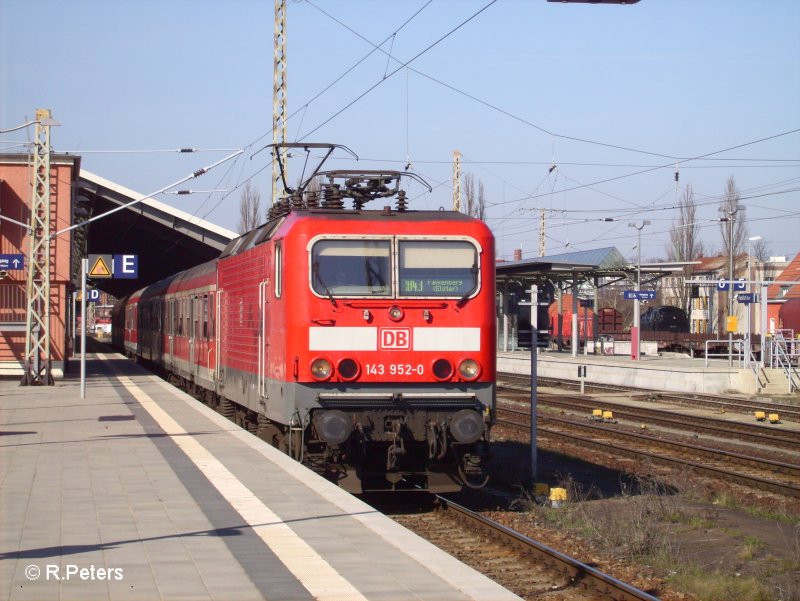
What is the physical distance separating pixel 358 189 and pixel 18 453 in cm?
546

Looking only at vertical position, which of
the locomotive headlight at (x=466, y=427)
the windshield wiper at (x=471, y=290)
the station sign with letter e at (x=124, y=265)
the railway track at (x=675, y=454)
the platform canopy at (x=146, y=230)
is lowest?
the railway track at (x=675, y=454)

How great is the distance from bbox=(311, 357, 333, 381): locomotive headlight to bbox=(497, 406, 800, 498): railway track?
6426 millimetres

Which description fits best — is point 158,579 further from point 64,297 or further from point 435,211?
point 64,297

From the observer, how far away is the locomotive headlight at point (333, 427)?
424 inches

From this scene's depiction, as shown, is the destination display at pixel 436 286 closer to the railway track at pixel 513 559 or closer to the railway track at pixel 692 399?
the railway track at pixel 513 559

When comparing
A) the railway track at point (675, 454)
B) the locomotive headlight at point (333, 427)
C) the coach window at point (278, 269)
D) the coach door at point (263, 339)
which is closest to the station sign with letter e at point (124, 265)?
the railway track at point (675, 454)

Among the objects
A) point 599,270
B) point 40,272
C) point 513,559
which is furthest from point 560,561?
point 599,270

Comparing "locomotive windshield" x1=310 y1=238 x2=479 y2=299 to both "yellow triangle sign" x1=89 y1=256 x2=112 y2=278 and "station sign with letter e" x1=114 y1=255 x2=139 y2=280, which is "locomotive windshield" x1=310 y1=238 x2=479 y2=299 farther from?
"station sign with letter e" x1=114 y1=255 x2=139 y2=280

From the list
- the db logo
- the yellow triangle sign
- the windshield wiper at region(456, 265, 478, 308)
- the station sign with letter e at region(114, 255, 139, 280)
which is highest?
the station sign with letter e at region(114, 255, 139, 280)

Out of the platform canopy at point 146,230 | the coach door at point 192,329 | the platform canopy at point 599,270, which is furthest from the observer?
the platform canopy at point 599,270

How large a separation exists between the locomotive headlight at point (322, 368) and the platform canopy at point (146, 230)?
836 inches

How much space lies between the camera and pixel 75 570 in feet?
23.2

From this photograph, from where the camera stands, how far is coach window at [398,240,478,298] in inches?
451

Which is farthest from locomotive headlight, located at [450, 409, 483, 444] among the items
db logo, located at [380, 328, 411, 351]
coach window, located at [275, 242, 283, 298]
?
coach window, located at [275, 242, 283, 298]
